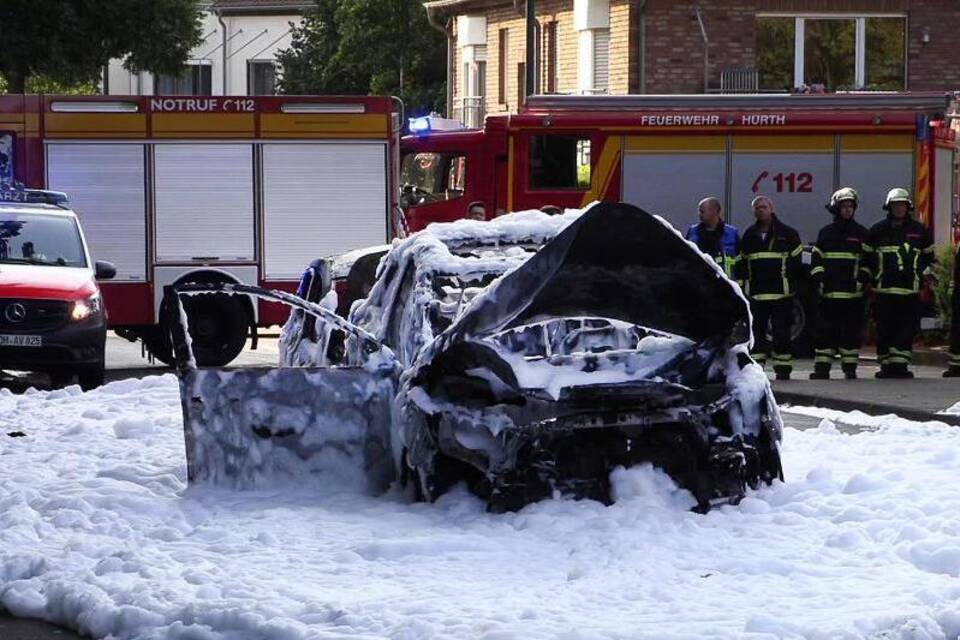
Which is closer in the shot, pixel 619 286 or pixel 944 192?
pixel 619 286

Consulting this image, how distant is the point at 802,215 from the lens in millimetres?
25703

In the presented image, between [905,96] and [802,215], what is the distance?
2182 mm

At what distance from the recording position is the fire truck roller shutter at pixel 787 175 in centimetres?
2573

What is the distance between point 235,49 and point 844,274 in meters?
51.0

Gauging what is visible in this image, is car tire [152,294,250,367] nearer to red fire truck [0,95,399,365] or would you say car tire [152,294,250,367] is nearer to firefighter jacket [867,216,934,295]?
red fire truck [0,95,399,365]

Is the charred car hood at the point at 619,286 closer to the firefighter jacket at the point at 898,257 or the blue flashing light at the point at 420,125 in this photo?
the firefighter jacket at the point at 898,257

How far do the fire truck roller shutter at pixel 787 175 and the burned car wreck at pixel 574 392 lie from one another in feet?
49.5

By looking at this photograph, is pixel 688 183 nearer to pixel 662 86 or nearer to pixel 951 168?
pixel 951 168

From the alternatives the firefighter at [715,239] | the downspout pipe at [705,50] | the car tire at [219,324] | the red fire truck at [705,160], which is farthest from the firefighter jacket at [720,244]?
the downspout pipe at [705,50]

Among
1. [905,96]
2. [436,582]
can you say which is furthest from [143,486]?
[905,96]

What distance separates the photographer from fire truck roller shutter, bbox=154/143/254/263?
75.4ft

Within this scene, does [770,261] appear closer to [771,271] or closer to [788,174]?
[771,271]

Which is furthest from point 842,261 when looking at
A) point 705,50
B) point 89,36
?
point 89,36

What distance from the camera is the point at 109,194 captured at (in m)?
22.9
